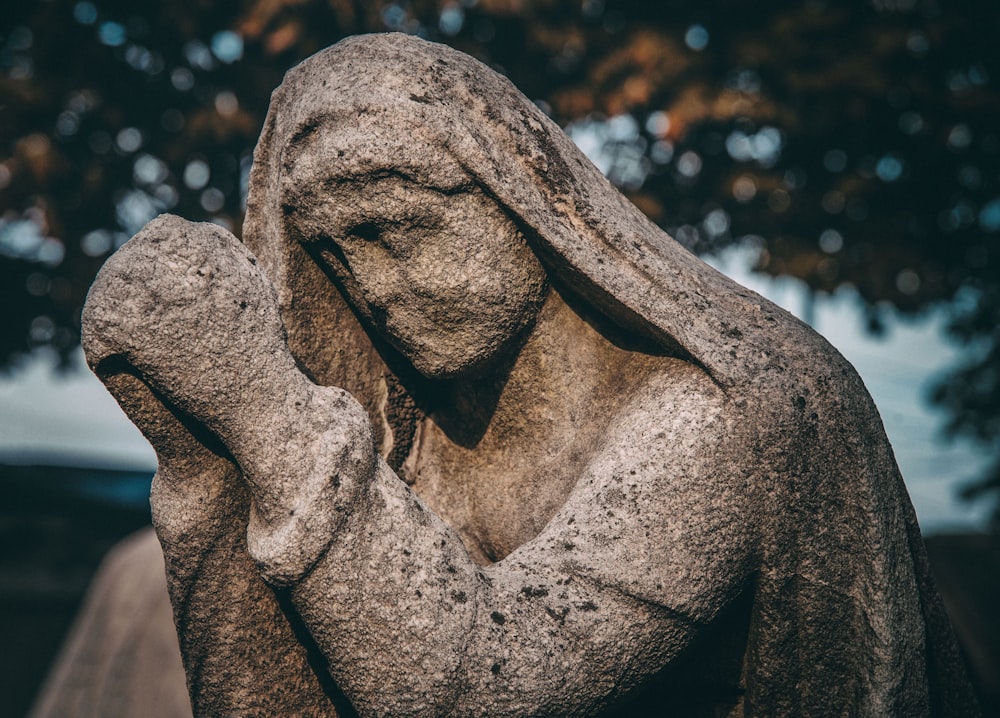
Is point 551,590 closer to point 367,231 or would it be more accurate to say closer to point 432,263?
point 432,263

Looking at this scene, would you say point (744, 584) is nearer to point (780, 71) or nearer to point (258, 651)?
point (258, 651)

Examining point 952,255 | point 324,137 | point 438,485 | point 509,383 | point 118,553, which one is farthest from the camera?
point 952,255

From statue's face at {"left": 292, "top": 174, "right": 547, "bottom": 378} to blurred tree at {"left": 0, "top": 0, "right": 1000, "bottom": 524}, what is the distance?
446 centimetres

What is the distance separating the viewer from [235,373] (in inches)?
63.6

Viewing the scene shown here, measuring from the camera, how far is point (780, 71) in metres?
6.07

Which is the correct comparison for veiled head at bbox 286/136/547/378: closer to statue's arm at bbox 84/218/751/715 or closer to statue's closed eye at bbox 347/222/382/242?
statue's closed eye at bbox 347/222/382/242

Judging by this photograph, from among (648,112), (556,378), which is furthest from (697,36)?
(556,378)

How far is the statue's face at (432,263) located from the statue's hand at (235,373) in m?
0.30

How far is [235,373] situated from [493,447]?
80 cm

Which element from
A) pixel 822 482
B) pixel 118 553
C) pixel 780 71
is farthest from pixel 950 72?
pixel 118 553

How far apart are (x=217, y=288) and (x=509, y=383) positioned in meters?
0.78

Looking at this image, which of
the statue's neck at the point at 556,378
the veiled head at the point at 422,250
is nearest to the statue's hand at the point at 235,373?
the veiled head at the point at 422,250

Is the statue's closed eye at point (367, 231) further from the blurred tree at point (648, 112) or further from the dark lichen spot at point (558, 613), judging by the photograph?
the blurred tree at point (648, 112)

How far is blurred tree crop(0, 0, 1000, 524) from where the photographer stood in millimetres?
5965
